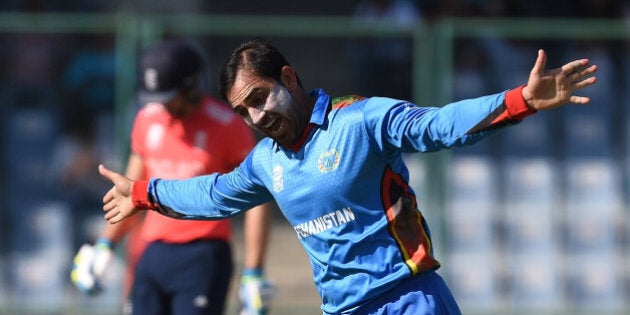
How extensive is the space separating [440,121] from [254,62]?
0.82 metres

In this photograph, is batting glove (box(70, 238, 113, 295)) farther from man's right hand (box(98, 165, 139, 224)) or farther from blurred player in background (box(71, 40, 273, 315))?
man's right hand (box(98, 165, 139, 224))

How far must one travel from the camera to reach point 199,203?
191 inches

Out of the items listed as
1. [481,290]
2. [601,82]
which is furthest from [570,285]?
[601,82]

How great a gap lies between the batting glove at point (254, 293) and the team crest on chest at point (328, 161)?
205 centimetres

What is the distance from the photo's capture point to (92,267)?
654 cm

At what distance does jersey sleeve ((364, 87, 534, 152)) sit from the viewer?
12.3 feet

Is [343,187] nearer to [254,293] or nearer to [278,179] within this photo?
[278,179]

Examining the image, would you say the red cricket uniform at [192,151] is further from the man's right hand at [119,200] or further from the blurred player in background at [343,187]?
the blurred player in background at [343,187]

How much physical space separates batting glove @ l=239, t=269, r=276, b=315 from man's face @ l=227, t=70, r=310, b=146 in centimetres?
201

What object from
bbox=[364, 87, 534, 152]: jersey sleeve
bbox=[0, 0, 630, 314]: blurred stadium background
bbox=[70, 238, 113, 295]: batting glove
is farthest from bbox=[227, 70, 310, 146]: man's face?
bbox=[0, 0, 630, 314]: blurred stadium background

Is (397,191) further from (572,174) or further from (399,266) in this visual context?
(572,174)

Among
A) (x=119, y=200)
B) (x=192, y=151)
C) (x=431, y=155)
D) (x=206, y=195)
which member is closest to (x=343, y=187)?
(x=206, y=195)

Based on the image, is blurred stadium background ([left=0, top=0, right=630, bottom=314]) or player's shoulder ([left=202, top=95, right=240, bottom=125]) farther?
blurred stadium background ([left=0, top=0, right=630, bottom=314])

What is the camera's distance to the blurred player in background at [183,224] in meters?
6.25
